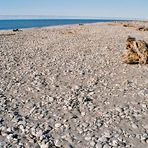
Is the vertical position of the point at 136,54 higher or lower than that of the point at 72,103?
higher

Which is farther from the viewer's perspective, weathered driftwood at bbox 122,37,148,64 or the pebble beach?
weathered driftwood at bbox 122,37,148,64

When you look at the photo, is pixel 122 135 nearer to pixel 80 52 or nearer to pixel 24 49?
pixel 80 52

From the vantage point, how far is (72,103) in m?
17.4

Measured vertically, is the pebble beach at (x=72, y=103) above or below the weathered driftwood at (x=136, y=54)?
below

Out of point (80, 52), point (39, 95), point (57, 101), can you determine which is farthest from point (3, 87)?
point (80, 52)

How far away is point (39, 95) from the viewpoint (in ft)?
62.4

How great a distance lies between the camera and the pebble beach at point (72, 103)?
13469mm

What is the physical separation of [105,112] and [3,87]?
699cm

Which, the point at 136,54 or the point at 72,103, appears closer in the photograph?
the point at 72,103

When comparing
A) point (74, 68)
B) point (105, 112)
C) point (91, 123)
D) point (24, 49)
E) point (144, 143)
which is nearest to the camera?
point (144, 143)

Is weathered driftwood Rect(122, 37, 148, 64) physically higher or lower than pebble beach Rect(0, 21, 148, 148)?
higher

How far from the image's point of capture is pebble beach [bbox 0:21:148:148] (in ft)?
44.2

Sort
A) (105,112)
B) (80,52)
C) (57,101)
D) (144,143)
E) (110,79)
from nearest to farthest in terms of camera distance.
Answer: (144,143) → (105,112) → (57,101) → (110,79) → (80,52)

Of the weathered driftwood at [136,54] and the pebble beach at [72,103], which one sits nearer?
the pebble beach at [72,103]
